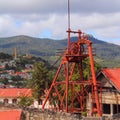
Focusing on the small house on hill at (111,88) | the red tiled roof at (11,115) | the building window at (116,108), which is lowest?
the red tiled roof at (11,115)

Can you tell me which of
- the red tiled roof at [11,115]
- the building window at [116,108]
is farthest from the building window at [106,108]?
the red tiled roof at [11,115]

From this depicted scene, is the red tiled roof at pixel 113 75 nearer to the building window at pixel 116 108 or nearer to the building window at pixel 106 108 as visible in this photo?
the building window at pixel 116 108

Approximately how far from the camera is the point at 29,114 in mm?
35031

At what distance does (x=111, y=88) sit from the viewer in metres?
37.6

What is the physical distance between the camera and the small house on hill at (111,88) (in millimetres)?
37031

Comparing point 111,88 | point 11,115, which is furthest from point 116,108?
point 11,115

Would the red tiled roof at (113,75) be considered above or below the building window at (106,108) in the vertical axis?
above


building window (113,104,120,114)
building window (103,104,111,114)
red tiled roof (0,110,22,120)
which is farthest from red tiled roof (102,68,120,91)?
red tiled roof (0,110,22,120)

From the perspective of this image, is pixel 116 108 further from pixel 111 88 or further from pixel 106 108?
pixel 111 88

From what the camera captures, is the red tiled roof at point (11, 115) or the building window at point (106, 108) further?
the building window at point (106, 108)

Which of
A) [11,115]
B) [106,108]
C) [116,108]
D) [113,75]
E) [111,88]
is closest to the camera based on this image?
[11,115]

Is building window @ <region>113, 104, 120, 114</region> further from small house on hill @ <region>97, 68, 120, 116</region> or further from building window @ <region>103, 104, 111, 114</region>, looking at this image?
building window @ <region>103, 104, 111, 114</region>

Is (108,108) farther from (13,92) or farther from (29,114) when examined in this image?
(13,92)

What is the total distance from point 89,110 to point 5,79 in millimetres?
119149
